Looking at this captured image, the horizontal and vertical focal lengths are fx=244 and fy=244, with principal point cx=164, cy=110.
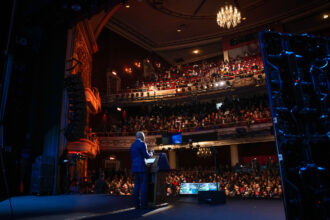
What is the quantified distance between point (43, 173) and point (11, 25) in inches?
244

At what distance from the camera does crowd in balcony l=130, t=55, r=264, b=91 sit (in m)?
17.1

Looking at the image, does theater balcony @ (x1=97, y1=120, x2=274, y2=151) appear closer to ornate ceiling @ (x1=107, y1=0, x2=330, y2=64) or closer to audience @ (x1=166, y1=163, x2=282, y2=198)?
audience @ (x1=166, y1=163, x2=282, y2=198)

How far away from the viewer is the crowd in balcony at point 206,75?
1710cm

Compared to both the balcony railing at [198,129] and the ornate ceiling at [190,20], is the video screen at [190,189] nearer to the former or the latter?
the balcony railing at [198,129]

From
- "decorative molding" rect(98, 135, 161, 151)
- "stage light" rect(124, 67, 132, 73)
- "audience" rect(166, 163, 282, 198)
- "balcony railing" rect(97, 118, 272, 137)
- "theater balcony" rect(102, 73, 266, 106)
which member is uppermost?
"stage light" rect(124, 67, 132, 73)

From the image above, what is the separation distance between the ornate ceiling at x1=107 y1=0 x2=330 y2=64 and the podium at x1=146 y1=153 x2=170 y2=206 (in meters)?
13.4

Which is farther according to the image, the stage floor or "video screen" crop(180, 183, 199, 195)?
"video screen" crop(180, 183, 199, 195)

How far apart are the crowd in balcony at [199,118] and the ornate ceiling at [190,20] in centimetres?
565

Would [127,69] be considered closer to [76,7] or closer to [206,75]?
[206,75]

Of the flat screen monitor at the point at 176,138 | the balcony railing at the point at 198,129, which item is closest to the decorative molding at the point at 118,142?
the balcony railing at the point at 198,129

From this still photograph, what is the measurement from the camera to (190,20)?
1839 cm

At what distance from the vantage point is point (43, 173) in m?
7.50

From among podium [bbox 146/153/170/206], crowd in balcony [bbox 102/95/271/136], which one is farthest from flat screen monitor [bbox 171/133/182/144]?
podium [bbox 146/153/170/206]

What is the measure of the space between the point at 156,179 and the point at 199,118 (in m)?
13.2
